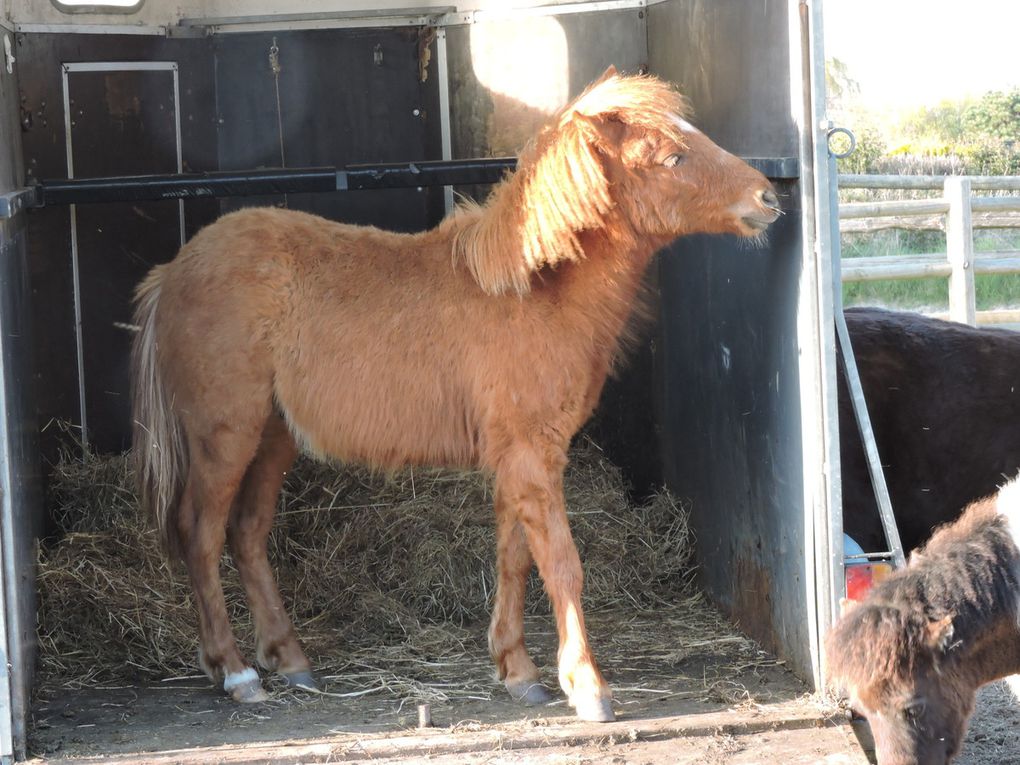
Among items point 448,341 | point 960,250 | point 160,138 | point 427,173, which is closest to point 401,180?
point 427,173

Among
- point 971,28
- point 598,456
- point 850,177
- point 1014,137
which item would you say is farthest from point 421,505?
point 971,28

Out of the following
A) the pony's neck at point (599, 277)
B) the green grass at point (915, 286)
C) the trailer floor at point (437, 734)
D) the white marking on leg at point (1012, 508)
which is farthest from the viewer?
the green grass at point (915, 286)

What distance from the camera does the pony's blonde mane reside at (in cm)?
383

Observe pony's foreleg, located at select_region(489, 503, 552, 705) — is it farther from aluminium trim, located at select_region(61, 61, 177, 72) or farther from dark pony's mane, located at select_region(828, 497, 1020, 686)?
aluminium trim, located at select_region(61, 61, 177, 72)

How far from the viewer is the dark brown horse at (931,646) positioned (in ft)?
9.30

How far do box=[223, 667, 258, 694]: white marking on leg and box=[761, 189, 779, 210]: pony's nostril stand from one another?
2.48 m

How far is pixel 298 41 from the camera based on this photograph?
571 cm

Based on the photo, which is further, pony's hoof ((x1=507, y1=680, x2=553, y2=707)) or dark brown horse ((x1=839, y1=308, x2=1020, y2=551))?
dark brown horse ((x1=839, y1=308, x2=1020, y2=551))

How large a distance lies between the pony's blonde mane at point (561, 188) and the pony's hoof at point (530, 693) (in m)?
1.42

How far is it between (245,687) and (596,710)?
1.32 m

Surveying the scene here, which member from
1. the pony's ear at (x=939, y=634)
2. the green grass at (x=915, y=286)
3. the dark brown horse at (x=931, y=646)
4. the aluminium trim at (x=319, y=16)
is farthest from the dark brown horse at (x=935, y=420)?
the green grass at (x=915, y=286)

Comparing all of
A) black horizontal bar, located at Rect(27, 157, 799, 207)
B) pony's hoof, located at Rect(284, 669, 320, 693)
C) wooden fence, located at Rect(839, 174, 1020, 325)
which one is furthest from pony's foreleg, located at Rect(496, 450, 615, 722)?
wooden fence, located at Rect(839, 174, 1020, 325)

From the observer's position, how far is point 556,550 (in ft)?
12.8

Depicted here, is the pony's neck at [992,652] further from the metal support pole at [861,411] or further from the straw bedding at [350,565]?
the straw bedding at [350,565]
